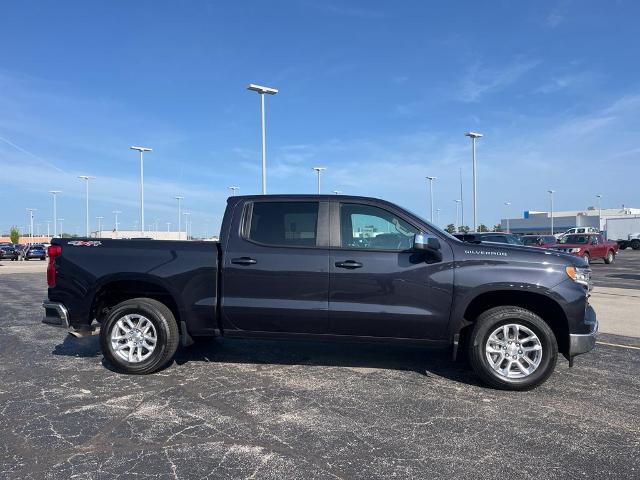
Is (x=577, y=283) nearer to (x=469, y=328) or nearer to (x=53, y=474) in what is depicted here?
(x=469, y=328)

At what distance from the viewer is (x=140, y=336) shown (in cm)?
555

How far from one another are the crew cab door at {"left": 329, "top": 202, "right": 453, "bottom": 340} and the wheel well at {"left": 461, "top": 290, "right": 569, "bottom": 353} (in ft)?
1.36

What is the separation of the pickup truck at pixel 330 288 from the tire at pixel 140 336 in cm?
1

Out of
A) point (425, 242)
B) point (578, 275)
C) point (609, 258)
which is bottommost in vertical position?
point (609, 258)

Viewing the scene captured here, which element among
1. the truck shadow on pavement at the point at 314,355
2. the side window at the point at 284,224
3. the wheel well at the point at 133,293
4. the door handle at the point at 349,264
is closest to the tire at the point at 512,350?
the truck shadow on pavement at the point at 314,355

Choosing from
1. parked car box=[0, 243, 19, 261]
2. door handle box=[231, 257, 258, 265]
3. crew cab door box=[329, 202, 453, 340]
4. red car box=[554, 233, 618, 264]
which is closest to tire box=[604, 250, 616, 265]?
red car box=[554, 233, 618, 264]

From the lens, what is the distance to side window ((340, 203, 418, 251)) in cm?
524

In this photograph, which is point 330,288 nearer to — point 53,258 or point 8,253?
point 53,258

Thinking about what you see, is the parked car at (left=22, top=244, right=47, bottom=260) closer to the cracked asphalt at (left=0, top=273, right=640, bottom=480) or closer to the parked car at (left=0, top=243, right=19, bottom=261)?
the parked car at (left=0, top=243, right=19, bottom=261)

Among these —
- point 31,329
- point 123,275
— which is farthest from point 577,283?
point 31,329

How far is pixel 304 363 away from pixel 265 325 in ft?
2.98

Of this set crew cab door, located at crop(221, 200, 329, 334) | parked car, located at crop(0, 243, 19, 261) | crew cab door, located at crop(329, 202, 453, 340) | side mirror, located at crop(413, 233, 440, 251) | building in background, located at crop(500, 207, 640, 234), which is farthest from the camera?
building in background, located at crop(500, 207, 640, 234)

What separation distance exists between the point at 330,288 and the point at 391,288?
61 cm

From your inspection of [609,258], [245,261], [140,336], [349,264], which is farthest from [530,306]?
[609,258]
